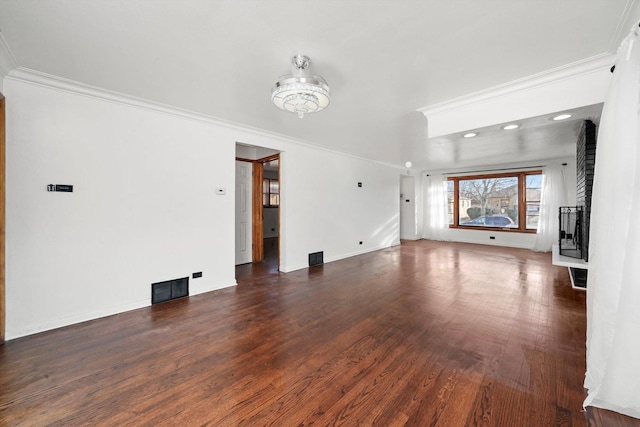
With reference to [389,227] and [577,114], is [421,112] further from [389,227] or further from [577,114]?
[389,227]

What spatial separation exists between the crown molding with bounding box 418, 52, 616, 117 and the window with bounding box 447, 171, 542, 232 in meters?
5.78

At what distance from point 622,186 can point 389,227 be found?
234 inches

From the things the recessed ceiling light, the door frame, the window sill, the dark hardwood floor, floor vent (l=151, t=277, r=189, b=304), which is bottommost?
the dark hardwood floor

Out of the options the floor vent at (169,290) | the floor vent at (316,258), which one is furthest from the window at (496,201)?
the floor vent at (169,290)

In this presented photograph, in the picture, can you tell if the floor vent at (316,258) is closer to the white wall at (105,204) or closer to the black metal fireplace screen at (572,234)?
the white wall at (105,204)

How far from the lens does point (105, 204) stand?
8.96 feet

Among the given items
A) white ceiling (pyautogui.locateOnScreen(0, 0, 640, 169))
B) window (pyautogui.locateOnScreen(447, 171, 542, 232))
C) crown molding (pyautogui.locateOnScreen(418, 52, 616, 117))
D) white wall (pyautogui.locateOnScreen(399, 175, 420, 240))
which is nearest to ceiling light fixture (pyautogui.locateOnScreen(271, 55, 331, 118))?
white ceiling (pyautogui.locateOnScreen(0, 0, 640, 169))

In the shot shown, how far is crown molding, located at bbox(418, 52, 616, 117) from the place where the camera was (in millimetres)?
2088

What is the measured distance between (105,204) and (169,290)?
1260 mm

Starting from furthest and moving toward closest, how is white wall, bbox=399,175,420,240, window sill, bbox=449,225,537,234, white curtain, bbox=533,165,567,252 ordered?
white wall, bbox=399,175,420,240 < window sill, bbox=449,225,537,234 < white curtain, bbox=533,165,567,252

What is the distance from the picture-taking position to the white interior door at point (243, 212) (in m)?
5.23

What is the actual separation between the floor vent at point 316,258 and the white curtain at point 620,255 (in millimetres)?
3929

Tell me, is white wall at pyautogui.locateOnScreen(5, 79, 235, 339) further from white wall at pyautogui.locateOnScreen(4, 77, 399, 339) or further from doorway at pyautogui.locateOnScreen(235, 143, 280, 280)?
doorway at pyautogui.locateOnScreen(235, 143, 280, 280)

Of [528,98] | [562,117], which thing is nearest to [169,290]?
[528,98]
